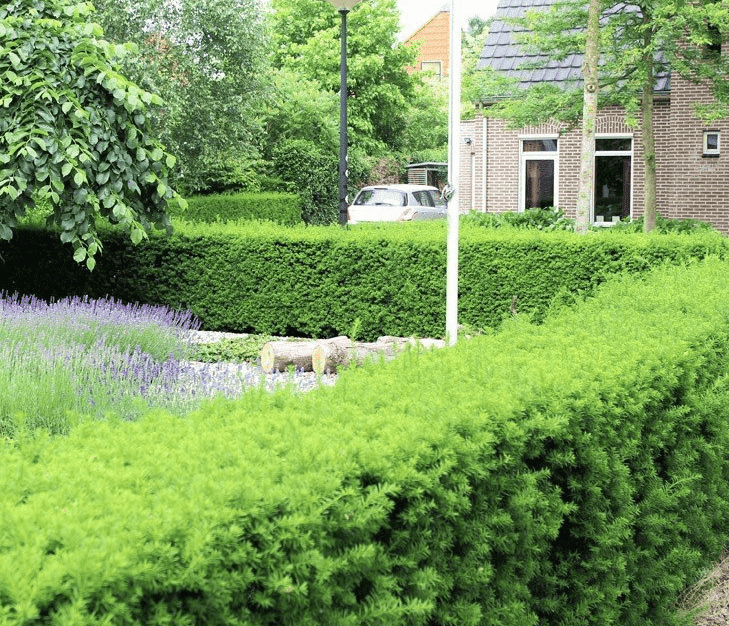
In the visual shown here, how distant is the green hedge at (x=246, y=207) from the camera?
76.6 feet

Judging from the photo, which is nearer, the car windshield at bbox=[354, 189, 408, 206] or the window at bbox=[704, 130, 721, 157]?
the window at bbox=[704, 130, 721, 157]

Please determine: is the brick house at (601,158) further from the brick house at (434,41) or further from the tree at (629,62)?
the brick house at (434,41)

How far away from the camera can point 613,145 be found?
73.9ft

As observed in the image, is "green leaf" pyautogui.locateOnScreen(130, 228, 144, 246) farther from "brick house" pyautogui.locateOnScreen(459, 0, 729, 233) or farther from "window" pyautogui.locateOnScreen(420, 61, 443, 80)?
"window" pyautogui.locateOnScreen(420, 61, 443, 80)

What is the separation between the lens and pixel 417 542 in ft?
8.52

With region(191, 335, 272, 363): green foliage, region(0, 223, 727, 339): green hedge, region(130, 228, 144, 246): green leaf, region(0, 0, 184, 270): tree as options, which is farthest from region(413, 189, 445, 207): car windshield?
region(130, 228, 144, 246): green leaf

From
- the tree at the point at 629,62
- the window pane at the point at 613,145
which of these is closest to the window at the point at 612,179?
the window pane at the point at 613,145

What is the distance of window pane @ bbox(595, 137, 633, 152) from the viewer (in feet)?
73.5

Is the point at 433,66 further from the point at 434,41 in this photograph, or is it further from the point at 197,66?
the point at 197,66

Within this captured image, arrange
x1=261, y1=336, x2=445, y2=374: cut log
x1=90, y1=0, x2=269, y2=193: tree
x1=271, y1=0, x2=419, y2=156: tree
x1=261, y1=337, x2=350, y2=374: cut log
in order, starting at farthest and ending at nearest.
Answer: x1=271, y1=0, x2=419, y2=156: tree → x1=90, y1=0, x2=269, y2=193: tree → x1=261, y1=337, x2=350, y2=374: cut log → x1=261, y1=336, x2=445, y2=374: cut log

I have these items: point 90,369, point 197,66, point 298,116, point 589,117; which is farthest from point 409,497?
point 298,116

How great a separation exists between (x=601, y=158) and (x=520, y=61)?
2793mm

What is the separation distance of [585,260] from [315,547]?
8.79 metres

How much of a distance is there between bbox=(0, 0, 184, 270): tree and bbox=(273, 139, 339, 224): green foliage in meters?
16.6
